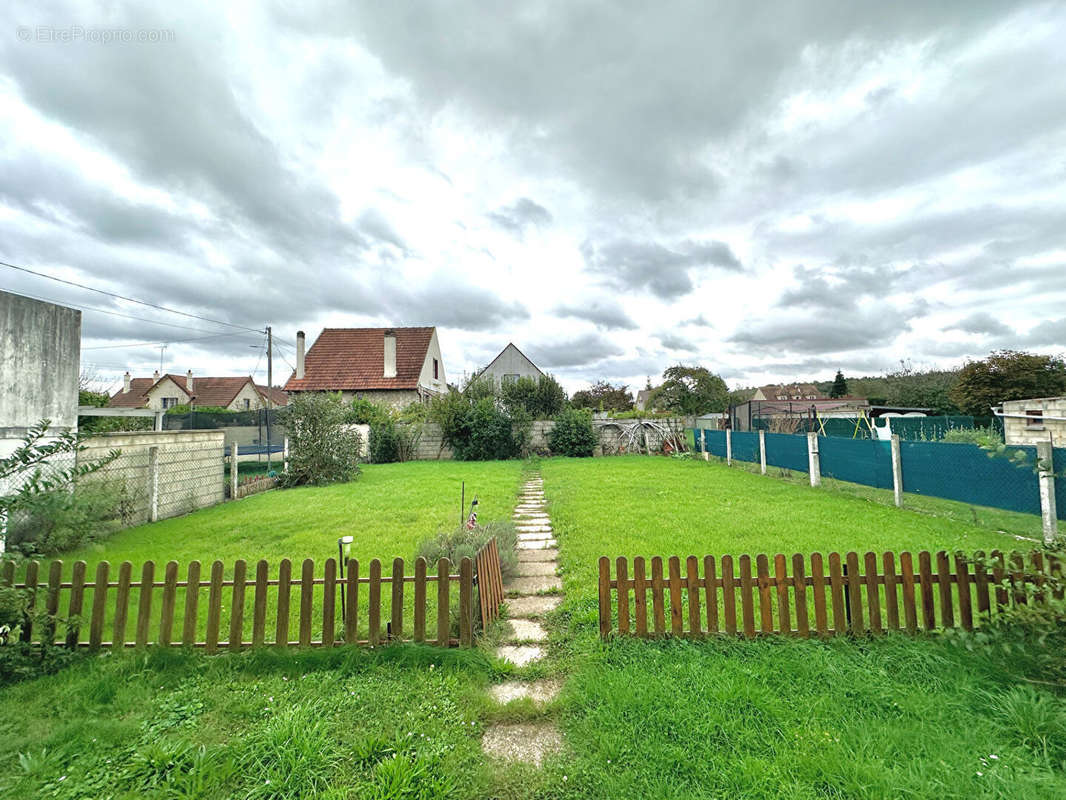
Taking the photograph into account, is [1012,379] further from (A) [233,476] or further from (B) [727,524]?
(A) [233,476]

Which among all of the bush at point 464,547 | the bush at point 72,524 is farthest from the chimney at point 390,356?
the bush at point 464,547

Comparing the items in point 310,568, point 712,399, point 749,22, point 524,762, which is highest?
point 749,22

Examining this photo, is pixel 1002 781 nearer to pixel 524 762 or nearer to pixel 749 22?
pixel 524 762

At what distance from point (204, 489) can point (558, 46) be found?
10.2 meters

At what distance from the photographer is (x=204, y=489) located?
9023mm

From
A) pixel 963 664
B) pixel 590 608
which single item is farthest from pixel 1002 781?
pixel 590 608

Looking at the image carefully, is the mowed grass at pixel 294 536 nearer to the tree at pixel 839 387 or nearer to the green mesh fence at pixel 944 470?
the green mesh fence at pixel 944 470

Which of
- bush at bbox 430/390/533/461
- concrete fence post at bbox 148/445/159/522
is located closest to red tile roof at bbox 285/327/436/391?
bush at bbox 430/390/533/461

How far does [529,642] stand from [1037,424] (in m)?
16.9

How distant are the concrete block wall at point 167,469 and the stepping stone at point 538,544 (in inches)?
251

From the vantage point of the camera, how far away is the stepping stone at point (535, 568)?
489 centimetres

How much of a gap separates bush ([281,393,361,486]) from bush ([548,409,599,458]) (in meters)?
9.22

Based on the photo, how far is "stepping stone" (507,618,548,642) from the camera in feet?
11.0

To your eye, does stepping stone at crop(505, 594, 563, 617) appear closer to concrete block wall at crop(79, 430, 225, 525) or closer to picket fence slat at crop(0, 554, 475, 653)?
picket fence slat at crop(0, 554, 475, 653)
